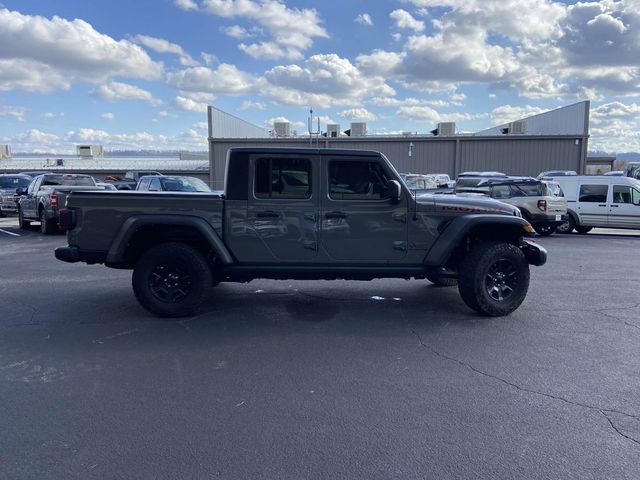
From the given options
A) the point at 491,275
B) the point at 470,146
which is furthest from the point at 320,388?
the point at 470,146

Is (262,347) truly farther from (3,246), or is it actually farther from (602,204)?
(602,204)

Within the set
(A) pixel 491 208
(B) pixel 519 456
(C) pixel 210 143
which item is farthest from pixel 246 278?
(C) pixel 210 143

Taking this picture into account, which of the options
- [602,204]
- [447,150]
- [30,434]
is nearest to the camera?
[30,434]

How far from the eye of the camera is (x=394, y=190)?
555cm

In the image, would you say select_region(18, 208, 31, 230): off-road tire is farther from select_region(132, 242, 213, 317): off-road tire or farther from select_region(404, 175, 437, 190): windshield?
select_region(404, 175, 437, 190): windshield

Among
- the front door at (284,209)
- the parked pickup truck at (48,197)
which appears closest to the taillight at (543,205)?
the front door at (284,209)

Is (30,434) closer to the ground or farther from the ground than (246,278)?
closer to the ground

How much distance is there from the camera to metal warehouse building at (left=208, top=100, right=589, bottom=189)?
32.0 m

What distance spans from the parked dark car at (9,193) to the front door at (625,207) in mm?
21084

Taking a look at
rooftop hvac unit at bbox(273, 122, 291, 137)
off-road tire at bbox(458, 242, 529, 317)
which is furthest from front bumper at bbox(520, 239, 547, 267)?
rooftop hvac unit at bbox(273, 122, 291, 137)

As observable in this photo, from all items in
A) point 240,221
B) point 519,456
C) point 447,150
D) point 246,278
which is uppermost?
point 447,150

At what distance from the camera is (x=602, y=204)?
15.1m

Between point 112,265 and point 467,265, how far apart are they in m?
4.35

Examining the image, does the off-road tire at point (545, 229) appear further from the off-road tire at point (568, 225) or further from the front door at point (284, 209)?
the front door at point (284, 209)
